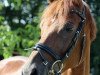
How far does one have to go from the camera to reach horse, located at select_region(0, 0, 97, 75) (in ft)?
11.3

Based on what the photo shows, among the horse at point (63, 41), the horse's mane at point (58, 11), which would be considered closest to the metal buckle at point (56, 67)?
the horse at point (63, 41)

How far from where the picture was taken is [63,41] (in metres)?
3.57

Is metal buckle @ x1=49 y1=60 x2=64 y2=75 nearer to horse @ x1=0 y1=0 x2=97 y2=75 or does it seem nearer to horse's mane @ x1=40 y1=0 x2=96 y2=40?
horse @ x1=0 y1=0 x2=97 y2=75

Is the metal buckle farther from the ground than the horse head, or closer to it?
closer to it

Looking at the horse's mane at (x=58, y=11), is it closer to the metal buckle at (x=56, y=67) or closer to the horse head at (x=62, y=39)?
the horse head at (x=62, y=39)


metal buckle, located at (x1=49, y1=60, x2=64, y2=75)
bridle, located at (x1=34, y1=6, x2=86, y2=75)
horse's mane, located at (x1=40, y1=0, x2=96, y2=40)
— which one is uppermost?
horse's mane, located at (x1=40, y1=0, x2=96, y2=40)

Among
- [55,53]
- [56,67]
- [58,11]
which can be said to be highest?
[58,11]

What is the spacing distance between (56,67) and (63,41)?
0.25 m

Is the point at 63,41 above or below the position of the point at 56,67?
above

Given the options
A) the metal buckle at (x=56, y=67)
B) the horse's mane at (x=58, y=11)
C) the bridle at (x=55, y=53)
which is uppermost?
the horse's mane at (x=58, y=11)

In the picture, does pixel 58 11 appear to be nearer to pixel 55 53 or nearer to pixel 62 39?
pixel 62 39

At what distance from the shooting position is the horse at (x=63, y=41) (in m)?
3.43

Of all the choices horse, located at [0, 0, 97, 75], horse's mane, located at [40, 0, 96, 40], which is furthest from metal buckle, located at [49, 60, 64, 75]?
horse's mane, located at [40, 0, 96, 40]

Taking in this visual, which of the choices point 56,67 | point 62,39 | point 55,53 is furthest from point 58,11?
point 56,67
